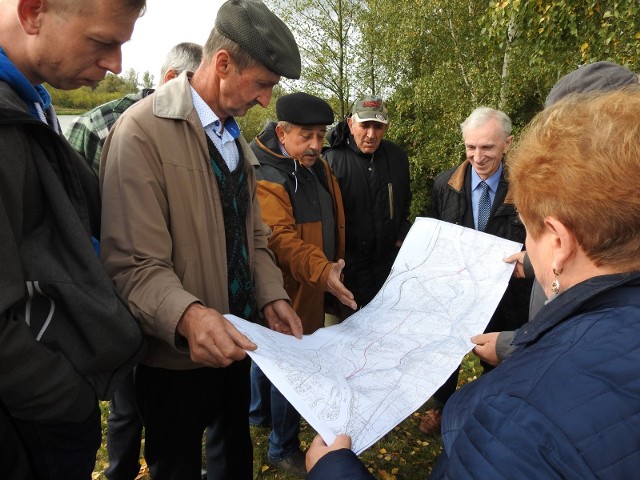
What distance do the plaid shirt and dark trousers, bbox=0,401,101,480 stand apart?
160 centimetres

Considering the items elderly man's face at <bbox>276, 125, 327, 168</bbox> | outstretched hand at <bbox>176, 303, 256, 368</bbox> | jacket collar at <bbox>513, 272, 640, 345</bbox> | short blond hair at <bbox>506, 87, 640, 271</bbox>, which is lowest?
outstretched hand at <bbox>176, 303, 256, 368</bbox>

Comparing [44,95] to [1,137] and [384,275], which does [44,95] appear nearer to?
[1,137]

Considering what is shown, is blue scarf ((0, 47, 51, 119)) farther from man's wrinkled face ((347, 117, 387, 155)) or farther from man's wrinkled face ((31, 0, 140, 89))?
man's wrinkled face ((347, 117, 387, 155))

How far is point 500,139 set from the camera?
3.27 m

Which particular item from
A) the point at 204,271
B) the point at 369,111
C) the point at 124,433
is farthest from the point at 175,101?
the point at 369,111

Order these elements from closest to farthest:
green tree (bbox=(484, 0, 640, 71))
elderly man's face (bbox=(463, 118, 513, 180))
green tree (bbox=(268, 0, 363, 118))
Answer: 1. elderly man's face (bbox=(463, 118, 513, 180))
2. green tree (bbox=(484, 0, 640, 71))
3. green tree (bbox=(268, 0, 363, 118))

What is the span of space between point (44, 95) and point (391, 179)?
2.89m

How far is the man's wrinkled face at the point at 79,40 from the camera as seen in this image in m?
1.37

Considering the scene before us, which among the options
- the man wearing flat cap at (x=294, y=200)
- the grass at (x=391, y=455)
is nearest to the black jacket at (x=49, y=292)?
the man wearing flat cap at (x=294, y=200)

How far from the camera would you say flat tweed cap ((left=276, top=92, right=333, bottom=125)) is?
3.12 meters

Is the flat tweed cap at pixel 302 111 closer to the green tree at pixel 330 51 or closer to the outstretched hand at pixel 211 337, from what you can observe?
the outstretched hand at pixel 211 337

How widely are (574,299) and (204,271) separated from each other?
127 cm

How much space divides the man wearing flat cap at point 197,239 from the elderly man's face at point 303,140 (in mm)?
980

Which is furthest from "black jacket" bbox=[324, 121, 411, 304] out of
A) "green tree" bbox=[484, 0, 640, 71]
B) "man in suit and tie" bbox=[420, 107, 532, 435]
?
"green tree" bbox=[484, 0, 640, 71]
